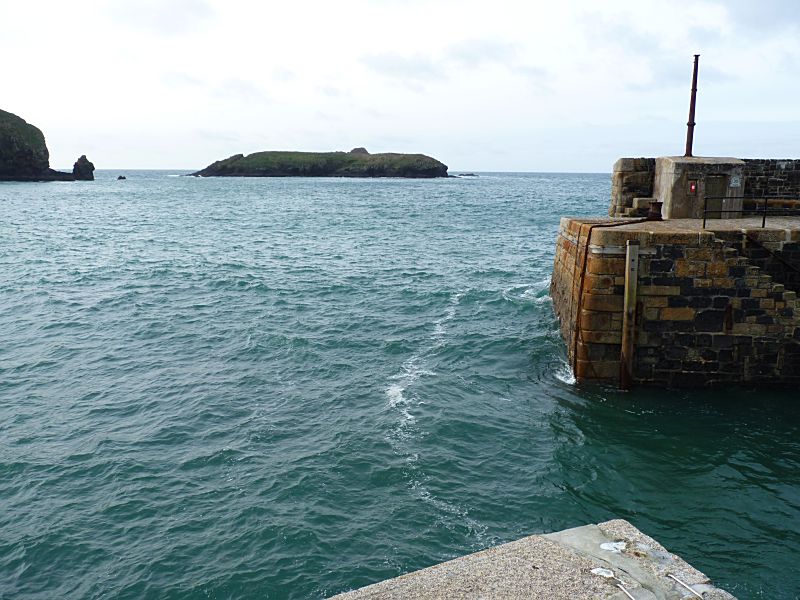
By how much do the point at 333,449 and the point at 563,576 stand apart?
7088mm

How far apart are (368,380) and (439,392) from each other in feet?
6.34

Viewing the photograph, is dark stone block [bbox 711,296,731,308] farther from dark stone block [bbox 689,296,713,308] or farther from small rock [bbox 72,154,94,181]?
small rock [bbox 72,154,94,181]

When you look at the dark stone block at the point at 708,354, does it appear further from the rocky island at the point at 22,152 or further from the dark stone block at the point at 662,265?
the rocky island at the point at 22,152

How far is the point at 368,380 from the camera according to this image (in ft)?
51.6

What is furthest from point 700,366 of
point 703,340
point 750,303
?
point 750,303

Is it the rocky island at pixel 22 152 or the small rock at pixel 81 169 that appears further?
the small rock at pixel 81 169

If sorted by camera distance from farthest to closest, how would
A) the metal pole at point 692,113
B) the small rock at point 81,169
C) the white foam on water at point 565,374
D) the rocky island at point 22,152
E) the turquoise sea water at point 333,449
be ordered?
the small rock at point 81,169 < the rocky island at point 22,152 < the metal pole at point 692,113 < the white foam on water at point 565,374 < the turquoise sea water at point 333,449

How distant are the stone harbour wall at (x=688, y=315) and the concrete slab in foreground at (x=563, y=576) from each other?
870 cm

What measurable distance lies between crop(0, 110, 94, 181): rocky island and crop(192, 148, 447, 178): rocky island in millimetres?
55285

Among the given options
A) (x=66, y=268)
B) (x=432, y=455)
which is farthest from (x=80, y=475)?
(x=66, y=268)

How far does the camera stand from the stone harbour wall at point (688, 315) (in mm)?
14039

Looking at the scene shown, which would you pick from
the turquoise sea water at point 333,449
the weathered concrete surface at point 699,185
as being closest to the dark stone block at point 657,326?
the turquoise sea water at point 333,449

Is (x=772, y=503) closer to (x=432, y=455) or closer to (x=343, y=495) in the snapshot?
(x=432, y=455)

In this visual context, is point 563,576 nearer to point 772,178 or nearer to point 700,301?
point 700,301
